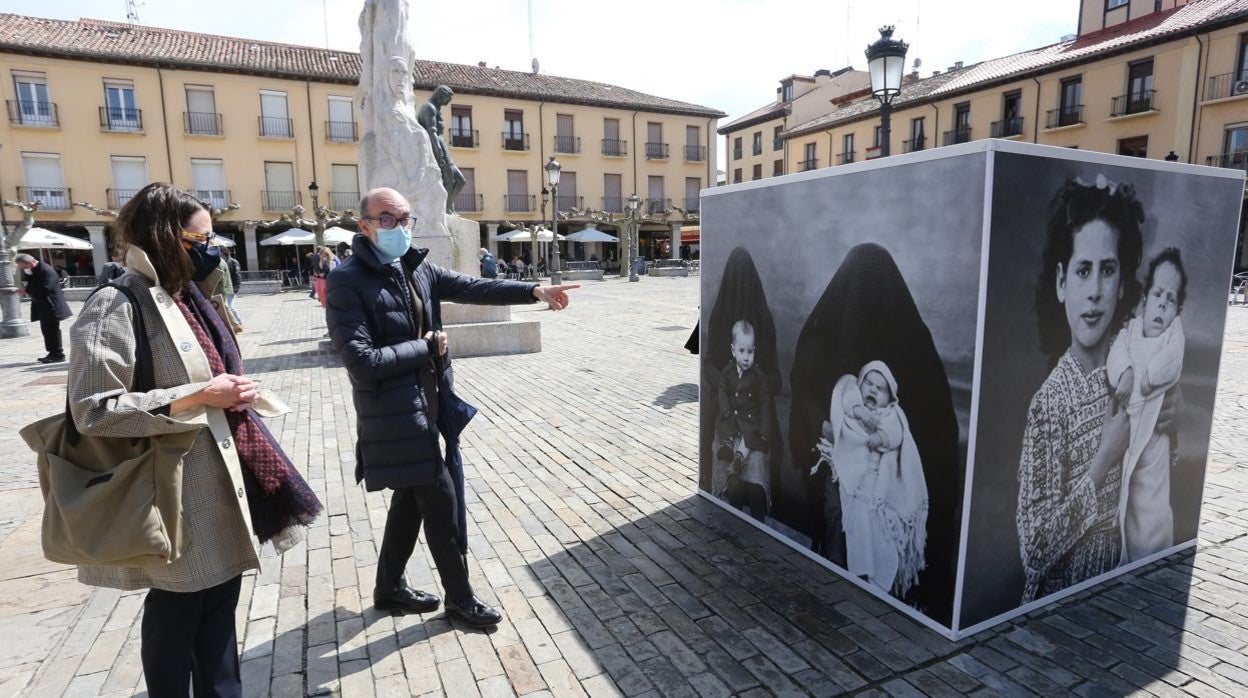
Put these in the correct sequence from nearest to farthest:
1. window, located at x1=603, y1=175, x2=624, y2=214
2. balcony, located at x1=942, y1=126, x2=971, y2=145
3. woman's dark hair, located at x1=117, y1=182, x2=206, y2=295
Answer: woman's dark hair, located at x1=117, y1=182, x2=206, y2=295, balcony, located at x1=942, y1=126, x2=971, y2=145, window, located at x1=603, y1=175, x2=624, y2=214

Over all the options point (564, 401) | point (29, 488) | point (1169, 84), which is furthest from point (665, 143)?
point (29, 488)

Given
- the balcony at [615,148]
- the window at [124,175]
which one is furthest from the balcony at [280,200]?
the balcony at [615,148]

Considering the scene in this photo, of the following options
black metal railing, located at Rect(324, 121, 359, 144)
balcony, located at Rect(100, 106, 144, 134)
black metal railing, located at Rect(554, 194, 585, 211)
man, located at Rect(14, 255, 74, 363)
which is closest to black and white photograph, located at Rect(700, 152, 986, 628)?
man, located at Rect(14, 255, 74, 363)

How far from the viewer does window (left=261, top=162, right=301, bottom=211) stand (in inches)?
1331

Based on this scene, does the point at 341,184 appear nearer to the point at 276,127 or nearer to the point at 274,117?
the point at 276,127

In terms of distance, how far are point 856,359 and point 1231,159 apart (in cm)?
3219

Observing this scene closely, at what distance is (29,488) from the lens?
15.7ft

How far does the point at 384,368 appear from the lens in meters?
2.52

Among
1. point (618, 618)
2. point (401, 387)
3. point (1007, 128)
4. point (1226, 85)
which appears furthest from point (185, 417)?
point (1007, 128)

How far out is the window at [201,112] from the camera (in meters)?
31.8

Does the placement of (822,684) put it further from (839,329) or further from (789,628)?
(839,329)

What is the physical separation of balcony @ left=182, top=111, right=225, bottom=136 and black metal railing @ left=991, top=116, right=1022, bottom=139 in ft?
122

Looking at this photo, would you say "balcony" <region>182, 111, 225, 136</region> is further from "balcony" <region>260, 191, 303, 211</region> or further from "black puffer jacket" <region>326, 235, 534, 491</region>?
"black puffer jacket" <region>326, 235, 534, 491</region>

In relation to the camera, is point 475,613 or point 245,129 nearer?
point 475,613
